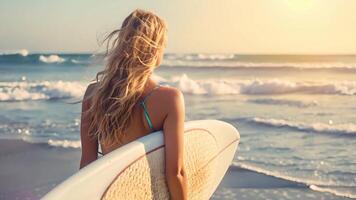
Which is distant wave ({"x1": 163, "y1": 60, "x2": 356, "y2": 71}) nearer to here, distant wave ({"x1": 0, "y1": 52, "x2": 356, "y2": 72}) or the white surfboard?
distant wave ({"x1": 0, "y1": 52, "x2": 356, "y2": 72})

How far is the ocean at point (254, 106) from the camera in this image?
537 cm

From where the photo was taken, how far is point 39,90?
9672mm

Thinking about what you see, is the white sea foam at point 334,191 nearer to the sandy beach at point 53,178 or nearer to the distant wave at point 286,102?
the sandy beach at point 53,178

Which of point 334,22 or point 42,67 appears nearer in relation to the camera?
point 334,22

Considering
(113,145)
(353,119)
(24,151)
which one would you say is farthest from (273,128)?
(113,145)

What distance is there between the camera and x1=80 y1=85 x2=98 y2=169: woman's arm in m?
2.33

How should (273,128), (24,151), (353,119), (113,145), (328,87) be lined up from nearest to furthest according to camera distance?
(113,145) < (24,151) < (273,128) < (353,119) < (328,87)

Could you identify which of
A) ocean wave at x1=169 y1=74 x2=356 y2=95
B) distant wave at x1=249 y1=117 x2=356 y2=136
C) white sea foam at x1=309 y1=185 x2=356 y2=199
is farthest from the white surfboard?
ocean wave at x1=169 y1=74 x2=356 y2=95

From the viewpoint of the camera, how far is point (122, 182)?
2.31 metres

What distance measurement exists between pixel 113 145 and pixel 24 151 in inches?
145

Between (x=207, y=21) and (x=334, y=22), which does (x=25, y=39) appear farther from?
(x=334, y=22)

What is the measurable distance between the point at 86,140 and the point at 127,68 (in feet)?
1.12

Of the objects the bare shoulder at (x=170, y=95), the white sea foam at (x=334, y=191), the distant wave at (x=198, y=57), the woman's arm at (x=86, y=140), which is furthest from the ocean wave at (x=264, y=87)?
the bare shoulder at (x=170, y=95)

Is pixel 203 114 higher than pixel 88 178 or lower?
lower
